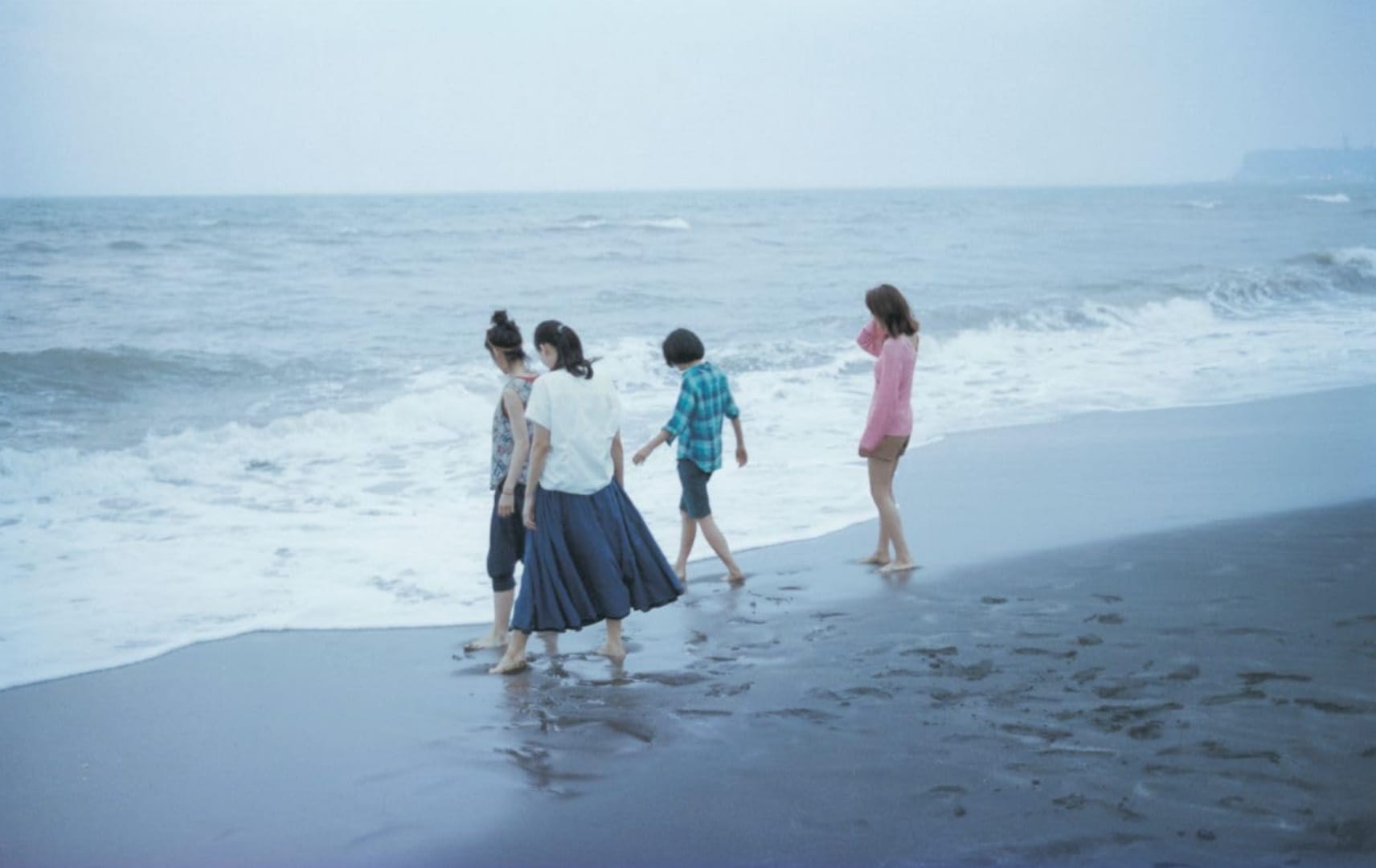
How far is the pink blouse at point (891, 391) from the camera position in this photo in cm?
684

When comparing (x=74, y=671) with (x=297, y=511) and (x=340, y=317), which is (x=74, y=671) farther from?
(x=340, y=317)

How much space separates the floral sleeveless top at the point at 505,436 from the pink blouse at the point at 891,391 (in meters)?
2.07

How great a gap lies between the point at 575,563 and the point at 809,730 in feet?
4.79

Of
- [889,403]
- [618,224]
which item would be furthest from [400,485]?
[618,224]

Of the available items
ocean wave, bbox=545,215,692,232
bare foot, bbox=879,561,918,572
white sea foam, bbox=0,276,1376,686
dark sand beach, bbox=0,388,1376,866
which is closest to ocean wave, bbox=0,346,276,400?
white sea foam, bbox=0,276,1376,686

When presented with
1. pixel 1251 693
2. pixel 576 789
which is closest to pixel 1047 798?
pixel 1251 693

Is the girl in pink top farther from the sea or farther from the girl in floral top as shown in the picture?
the girl in floral top

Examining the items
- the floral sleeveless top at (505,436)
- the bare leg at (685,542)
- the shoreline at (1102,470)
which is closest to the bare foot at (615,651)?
the floral sleeveless top at (505,436)

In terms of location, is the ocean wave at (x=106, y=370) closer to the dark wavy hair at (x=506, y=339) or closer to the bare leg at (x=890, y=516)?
the dark wavy hair at (x=506, y=339)

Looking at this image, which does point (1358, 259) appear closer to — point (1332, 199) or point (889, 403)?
point (889, 403)

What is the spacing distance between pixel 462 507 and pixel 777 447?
10.6 feet

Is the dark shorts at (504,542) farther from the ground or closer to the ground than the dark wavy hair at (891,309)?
closer to the ground

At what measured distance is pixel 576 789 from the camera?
13.9 ft

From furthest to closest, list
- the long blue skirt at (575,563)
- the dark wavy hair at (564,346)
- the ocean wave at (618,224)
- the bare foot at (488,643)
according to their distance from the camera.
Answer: the ocean wave at (618,224)
the bare foot at (488,643)
the long blue skirt at (575,563)
the dark wavy hair at (564,346)
